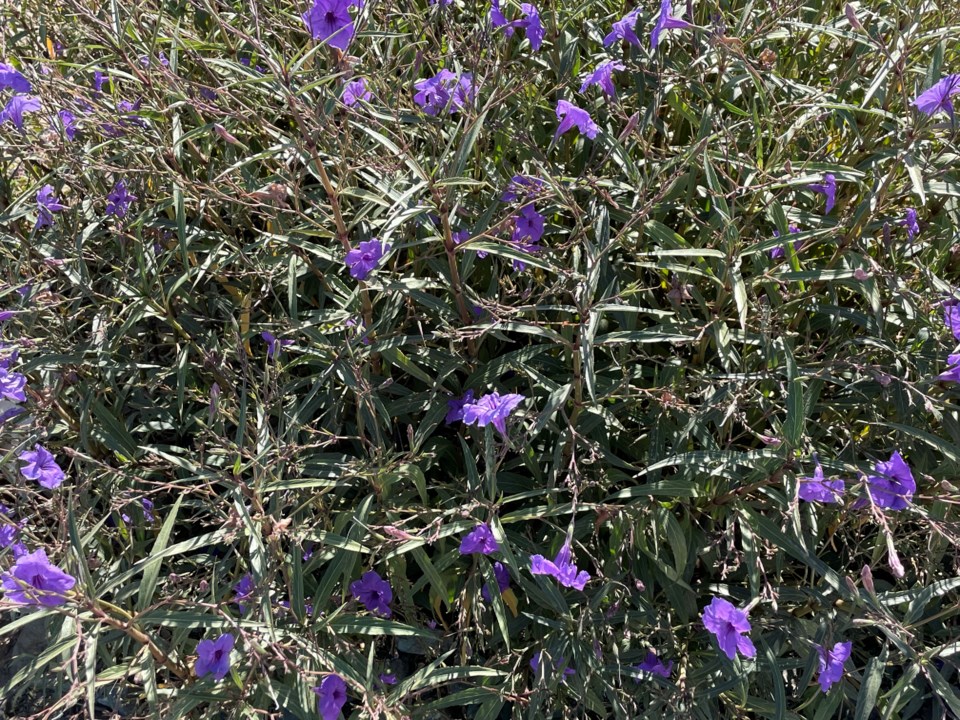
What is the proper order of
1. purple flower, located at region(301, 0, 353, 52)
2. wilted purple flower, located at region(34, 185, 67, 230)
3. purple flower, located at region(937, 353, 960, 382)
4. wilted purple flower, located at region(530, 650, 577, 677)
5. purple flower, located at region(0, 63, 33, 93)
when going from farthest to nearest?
1. wilted purple flower, located at region(34, 185, 67, 230)
2. purple flower, located at region(0, 63, 33, 93)
3. wilted purple flower, located at region(530, 650, 577, 677)
4. purple flower, located at region(937, 353, 960, 382)
5. purple flower, located at region(301, 0, 353, 52)

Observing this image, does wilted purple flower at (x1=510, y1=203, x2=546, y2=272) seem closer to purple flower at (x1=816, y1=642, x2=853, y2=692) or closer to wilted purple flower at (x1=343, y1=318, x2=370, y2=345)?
wilted purple flower at (x1=343, y1=318, x2=370, y2=345)

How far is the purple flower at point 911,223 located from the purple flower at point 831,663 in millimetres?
931

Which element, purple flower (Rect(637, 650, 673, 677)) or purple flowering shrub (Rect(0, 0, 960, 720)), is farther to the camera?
purple flower (Rect(637, 650, 673, 677))

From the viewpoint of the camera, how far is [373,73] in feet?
5.83

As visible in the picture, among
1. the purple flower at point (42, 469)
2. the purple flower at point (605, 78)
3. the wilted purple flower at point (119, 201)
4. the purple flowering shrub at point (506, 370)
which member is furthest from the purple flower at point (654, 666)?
the wilted purple flower at point (119, 201)

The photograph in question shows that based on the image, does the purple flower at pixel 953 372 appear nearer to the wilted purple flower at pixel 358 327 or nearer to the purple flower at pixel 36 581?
the wilted purple flower at pixel 358 327

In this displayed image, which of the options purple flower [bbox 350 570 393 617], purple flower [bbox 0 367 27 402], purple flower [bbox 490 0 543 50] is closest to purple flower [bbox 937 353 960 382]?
purple flower [bbox 490 0 543 50]

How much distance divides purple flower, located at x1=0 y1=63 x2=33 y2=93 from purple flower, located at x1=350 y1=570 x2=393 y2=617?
1466mm

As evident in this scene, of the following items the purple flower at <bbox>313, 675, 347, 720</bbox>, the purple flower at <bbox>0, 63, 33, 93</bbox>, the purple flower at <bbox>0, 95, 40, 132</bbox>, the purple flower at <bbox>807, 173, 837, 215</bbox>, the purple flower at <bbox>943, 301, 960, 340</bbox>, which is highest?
the purple flower at <bbox>807, 173, 837, 215</bbox>

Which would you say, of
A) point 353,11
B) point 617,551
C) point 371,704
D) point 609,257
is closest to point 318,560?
point 371,704

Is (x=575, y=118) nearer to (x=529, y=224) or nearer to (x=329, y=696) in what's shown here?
(x=529, y=224)

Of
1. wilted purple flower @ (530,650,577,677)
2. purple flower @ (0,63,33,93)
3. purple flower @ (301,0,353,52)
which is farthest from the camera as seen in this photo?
purple flower @ (0,63,33,93)

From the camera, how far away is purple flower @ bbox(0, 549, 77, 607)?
1382 millimetres

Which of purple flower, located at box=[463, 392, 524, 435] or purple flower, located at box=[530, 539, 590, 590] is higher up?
purple flower, located at box=[463, 392, 524, 435]
